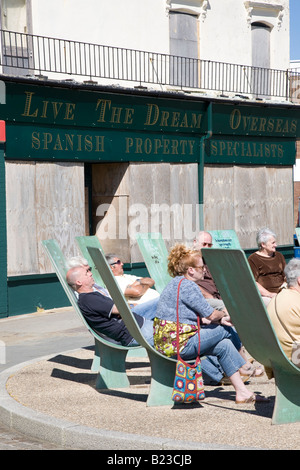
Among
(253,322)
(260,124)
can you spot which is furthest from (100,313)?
(260,124)

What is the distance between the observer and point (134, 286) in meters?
9.27

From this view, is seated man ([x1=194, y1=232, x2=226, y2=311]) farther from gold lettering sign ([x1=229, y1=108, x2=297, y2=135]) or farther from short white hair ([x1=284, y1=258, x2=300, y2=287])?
gold lettering sign ([x1=229, y1=108, x2=297, y2=135])

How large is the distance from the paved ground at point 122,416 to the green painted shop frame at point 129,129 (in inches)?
220

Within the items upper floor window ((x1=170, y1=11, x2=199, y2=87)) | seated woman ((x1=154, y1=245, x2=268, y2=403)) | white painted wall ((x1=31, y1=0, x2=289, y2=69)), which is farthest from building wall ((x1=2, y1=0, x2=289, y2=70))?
seated woman ((x1=154, y1=245, x2=268, y2=403))

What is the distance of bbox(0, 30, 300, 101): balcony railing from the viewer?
49.1 feet

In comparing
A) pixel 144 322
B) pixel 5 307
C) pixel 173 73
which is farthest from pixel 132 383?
pixel 173 73

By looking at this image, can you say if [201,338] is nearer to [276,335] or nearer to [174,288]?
[174,288]

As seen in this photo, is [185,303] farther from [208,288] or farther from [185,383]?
[208,288]

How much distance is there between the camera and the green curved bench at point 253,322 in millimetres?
6047

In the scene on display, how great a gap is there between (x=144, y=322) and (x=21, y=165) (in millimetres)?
6910

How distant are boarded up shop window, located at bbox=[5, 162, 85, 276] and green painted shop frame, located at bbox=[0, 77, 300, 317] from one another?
157 mm

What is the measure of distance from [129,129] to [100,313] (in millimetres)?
8963

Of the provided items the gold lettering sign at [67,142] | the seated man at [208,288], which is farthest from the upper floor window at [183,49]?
the seated man at [208,288]

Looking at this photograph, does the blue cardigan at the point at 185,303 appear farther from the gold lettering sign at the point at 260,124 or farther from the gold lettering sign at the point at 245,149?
the gold lettering sign at the point at 260,124
